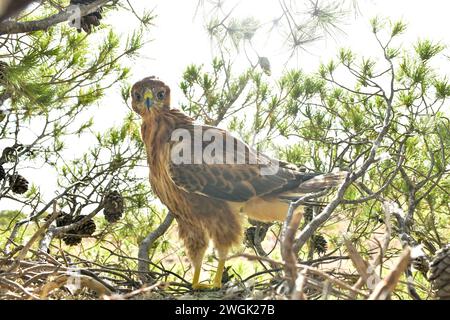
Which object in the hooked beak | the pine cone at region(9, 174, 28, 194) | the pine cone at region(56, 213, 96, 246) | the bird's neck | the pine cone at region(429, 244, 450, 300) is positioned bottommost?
the pine cone at region(429, 244, 450, 300)

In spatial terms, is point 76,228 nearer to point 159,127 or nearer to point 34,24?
point 159,127

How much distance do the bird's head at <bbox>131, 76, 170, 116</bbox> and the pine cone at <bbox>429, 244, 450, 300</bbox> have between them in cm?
169

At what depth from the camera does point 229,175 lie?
3.38m

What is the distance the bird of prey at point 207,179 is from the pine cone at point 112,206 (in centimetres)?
53

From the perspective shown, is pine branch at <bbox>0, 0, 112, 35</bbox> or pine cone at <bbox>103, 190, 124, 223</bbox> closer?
pine branch at <bbox>0, 0, 112, 35</bbox>

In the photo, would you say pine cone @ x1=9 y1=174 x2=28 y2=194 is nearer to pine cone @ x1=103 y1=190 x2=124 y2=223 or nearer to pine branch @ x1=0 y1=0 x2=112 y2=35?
pine cone @ x1=103 y1=190 x2=124 y2=223

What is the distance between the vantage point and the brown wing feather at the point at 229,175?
10.8 feet

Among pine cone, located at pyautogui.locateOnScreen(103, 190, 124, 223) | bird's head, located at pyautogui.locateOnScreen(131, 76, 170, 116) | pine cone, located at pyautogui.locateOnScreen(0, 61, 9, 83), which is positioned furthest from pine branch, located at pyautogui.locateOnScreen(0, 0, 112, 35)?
pine cone, located at pyautogui.locateOnScreen(103, 190, 124, 223)

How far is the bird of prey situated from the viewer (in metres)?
3.31

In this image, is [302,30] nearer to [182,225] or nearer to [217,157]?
[217,157]

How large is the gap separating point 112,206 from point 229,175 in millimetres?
850

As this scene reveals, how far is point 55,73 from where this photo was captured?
4.01m
